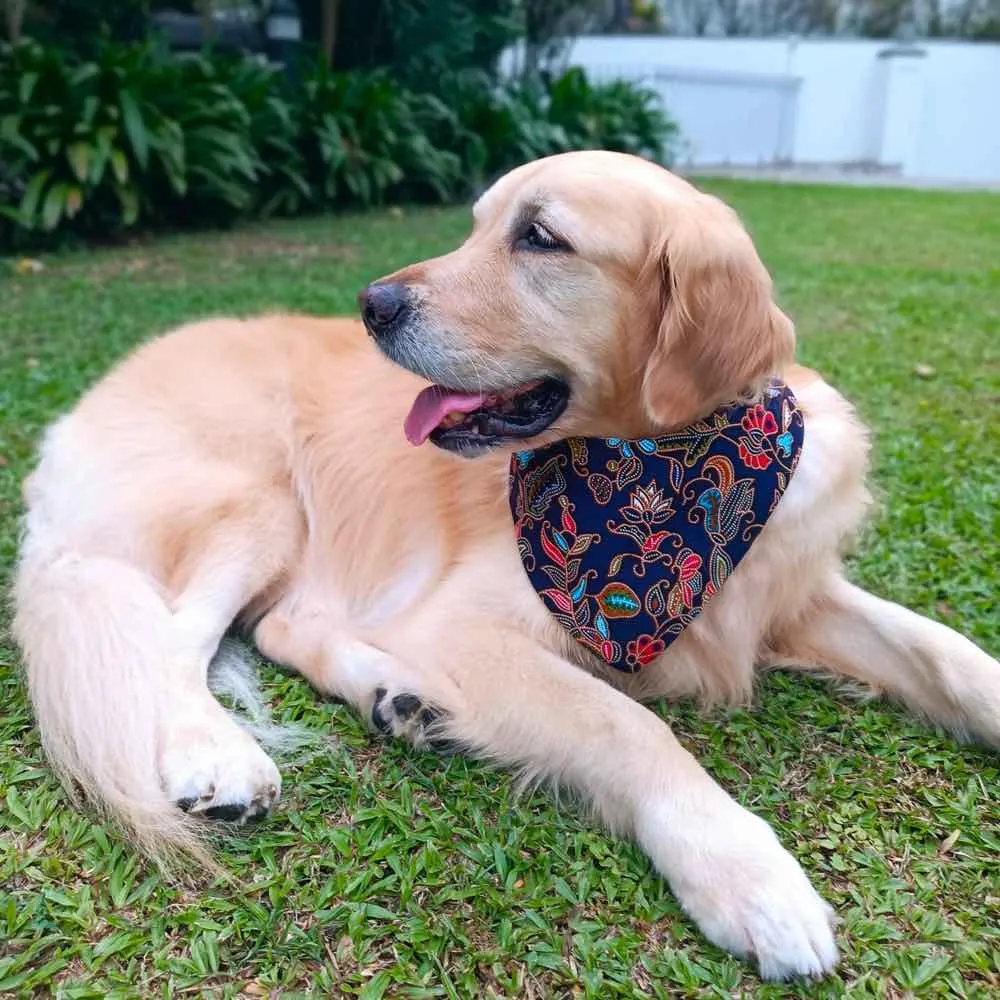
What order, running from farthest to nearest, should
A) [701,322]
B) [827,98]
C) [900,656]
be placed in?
[827,98] < [900,656] < [701,322]

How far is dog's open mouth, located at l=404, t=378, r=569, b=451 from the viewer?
247cm

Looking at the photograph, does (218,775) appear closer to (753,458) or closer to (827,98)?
(753,458)

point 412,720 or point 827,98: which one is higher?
point 827,98

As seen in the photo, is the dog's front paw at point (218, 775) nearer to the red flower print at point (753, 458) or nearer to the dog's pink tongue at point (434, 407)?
the dog's pink tongue at point (434, 407)

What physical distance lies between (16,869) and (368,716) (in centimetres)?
88

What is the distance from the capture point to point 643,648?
2480 millimetres

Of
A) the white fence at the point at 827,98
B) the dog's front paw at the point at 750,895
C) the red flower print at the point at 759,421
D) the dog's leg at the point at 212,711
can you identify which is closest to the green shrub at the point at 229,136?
the dog's leg at the point at 212,711

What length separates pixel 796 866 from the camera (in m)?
1.88

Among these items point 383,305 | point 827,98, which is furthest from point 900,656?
point 827,98

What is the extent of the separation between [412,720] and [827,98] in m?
28.3

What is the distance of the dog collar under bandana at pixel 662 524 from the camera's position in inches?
96.3

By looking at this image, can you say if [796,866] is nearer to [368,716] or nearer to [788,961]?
[788,961]

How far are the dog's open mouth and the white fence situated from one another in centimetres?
2471

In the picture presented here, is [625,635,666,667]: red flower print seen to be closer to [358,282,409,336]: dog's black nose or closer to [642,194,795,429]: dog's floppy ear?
[642,194,795,429]: dog's floppy ear
